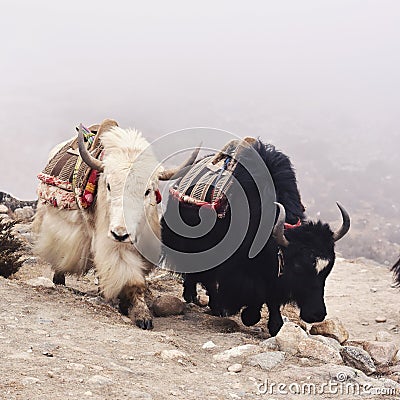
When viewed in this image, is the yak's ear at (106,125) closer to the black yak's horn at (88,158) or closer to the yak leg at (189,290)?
the black yak's horn at (88,158)

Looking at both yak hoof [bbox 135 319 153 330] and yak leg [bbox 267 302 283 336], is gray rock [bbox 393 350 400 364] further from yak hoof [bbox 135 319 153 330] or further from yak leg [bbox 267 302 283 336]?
yak hoof [bbox 135 319 153 330]

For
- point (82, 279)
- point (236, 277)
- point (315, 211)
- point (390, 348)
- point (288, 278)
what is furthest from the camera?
point (315, 211)

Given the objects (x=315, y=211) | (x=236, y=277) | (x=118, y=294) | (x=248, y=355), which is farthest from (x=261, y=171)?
(x=315, y=211)

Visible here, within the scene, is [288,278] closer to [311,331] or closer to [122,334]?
[311,331]

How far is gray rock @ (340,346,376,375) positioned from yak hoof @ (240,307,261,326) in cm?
89

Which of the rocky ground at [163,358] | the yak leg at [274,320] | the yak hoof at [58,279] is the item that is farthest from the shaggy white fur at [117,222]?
the yak leg at [274,320]

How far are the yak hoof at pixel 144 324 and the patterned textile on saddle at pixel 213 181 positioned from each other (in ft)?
2.68

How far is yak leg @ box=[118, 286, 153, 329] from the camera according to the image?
3.26m

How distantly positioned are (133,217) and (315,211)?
35.0 feet

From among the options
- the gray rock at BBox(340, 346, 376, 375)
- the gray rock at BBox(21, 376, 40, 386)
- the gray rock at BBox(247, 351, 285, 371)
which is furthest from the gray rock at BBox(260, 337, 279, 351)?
the gray rock at BBox(21, 376, 40, 386)

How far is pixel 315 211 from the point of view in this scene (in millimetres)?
13492

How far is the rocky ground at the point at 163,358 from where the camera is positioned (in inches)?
76.1

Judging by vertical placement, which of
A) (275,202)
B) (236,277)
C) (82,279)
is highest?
(275,202)

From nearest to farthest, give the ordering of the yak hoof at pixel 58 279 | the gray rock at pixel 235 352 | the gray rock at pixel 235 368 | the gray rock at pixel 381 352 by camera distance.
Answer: the gray rock at pixel 235 368
the gray rock at pixel 235 352
the gray rock at pixel 381 352
the yak hoof at pixel 58 279
